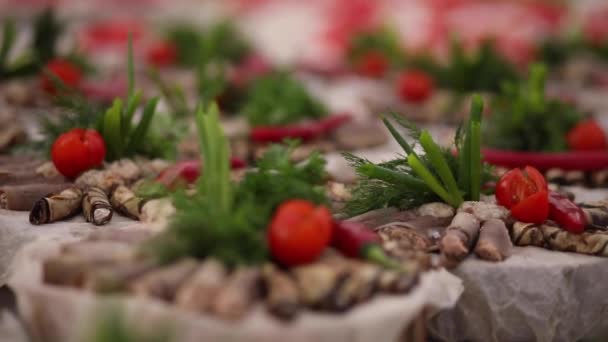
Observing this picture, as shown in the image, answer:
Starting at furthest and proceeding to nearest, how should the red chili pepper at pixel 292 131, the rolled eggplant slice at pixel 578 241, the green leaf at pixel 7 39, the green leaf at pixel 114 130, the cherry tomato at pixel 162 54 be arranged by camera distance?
the cherry tomato at pixel 162 54 → the green leaf at pixel 7 39 → the red chili pepper at pixel 292 131 → the green leaf at pixel 114 130 → the rolled eggplant slice at pixel 578 241

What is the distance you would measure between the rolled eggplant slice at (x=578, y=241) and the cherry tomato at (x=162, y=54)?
352 centimetres

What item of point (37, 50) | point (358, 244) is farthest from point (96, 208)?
point (37, 50)

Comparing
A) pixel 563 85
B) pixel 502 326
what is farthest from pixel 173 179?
pixel 563 85

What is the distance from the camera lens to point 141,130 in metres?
2.87

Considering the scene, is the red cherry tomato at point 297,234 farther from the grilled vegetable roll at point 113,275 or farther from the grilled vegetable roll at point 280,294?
the grilled vegetable roll at point 113,275

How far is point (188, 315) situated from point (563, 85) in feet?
13.9

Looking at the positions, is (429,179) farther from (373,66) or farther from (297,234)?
(373,66)

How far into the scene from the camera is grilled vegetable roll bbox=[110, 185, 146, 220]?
2.49 m

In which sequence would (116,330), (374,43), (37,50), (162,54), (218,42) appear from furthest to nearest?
(374,43), (162,54), (218,42), (37,50), (116,330)

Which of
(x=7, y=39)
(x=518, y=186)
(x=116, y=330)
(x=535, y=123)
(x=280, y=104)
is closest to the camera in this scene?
(x=116, y=330)

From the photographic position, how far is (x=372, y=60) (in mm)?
5457

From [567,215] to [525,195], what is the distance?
139 millimetres

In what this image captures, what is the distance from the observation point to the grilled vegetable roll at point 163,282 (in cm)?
175

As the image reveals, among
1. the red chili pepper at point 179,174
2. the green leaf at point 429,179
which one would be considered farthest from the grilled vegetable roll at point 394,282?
the red chili pepper at point 179,174
